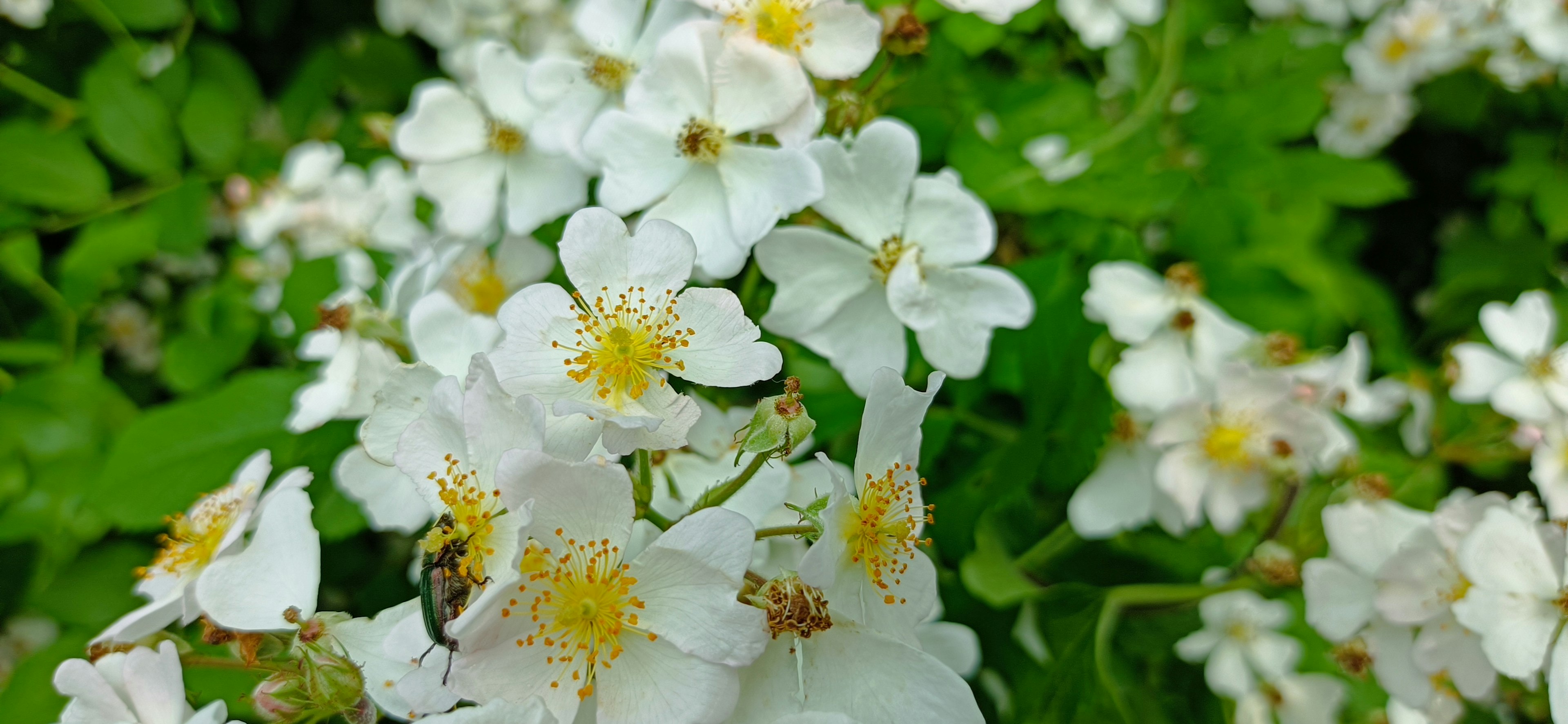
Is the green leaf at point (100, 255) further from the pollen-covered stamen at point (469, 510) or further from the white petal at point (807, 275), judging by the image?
the white petal at point (807, 275)

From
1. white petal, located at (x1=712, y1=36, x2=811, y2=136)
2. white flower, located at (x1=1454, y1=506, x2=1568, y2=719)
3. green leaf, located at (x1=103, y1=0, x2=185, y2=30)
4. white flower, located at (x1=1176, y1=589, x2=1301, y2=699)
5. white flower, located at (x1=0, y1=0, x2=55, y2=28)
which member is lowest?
white flower, located at (x1=1176, y1=589, x2=1301, y2=699)

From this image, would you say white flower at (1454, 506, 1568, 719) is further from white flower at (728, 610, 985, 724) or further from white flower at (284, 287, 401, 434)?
white flower at (284, 287, 401, 434)

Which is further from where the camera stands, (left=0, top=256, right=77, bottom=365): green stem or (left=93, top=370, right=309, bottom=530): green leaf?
(left=0, top=256, right=77, bottom=365): green stem

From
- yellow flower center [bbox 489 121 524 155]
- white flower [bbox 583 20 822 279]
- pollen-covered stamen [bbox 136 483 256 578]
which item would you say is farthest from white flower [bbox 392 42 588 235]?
pollen-covered stamen [bbox 136 483 256 578]

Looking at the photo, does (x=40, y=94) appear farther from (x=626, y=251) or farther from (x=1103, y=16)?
(x=1103, y=16)

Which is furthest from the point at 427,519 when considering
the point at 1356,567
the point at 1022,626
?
the point at 1356,567

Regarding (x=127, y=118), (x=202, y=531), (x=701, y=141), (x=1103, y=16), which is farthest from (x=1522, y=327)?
(x=127, y=118)
